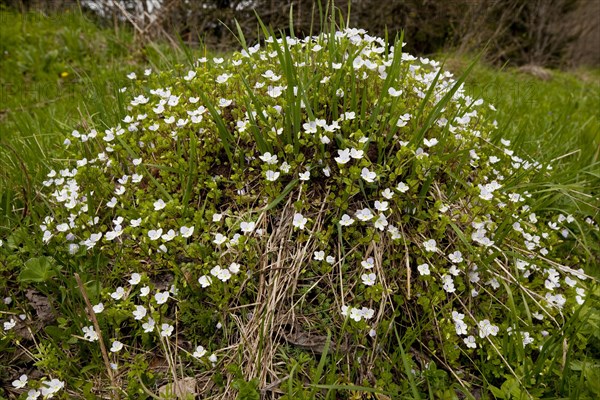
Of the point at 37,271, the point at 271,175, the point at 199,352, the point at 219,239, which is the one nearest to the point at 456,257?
the point at 271,175

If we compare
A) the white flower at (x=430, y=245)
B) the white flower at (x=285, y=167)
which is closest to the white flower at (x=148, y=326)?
the white flower at (x=285, y=167)

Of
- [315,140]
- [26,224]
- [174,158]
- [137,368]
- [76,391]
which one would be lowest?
[76,391]

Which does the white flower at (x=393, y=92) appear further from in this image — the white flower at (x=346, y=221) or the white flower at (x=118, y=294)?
the white flower at (x=118, y=294)

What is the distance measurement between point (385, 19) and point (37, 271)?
607 centimetres

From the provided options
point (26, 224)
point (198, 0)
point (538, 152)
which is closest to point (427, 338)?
point (538, 152)

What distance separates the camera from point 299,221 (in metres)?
1.81

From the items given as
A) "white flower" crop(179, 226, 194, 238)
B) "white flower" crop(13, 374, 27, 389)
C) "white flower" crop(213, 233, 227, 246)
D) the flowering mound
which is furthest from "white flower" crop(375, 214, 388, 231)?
"white flower" crop(13, 374, 27, 389)

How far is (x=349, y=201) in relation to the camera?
6.40 feet

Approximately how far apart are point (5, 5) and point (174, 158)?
20.2 feet

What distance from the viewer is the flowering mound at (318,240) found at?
1.74 m

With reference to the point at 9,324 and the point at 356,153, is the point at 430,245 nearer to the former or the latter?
the point at 356,153

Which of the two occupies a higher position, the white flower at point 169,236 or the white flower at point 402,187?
the white flower at point 402,187

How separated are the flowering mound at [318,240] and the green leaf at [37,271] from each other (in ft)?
0.43

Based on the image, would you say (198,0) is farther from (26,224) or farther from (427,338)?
(427,338)
